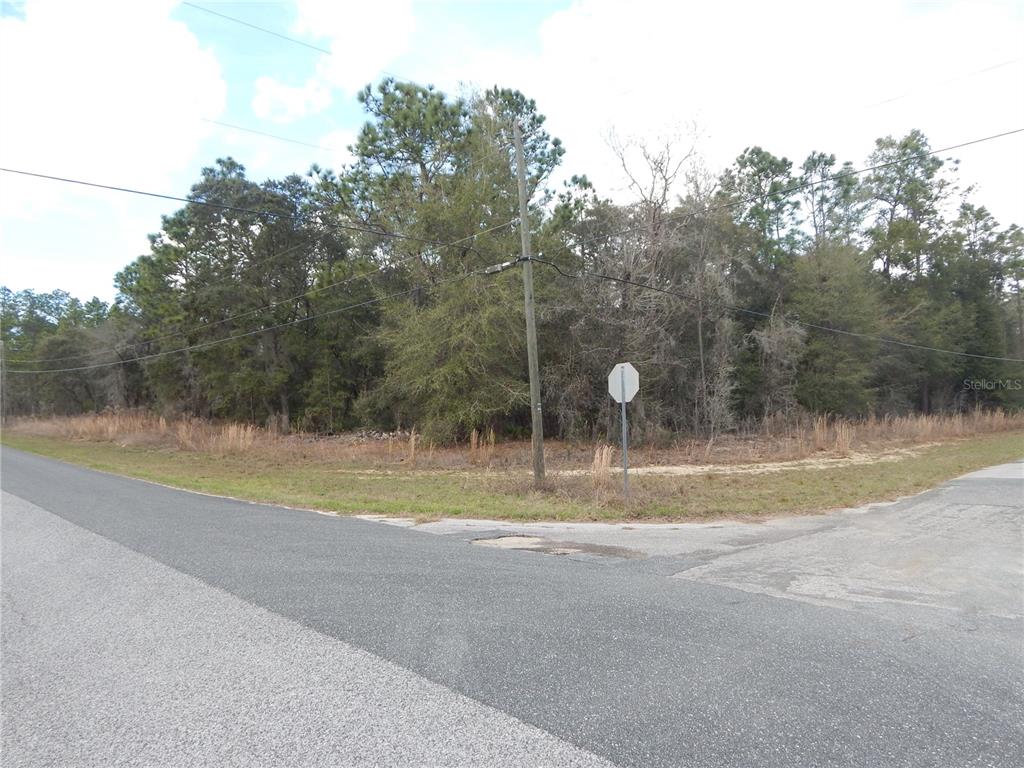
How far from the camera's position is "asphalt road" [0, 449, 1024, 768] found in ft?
9.21

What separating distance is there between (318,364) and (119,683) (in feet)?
116

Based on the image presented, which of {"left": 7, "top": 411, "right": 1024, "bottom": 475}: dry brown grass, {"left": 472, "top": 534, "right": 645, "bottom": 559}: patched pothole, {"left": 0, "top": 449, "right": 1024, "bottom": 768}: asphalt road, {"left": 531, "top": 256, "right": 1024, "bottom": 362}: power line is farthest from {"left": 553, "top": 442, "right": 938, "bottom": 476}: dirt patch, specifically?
{"left": 0, "top": 449, "right": 1024, "bottom": 768}: asphalt road

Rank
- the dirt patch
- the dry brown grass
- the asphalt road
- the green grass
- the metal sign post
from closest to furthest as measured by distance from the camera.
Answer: the asphalt road < the green grass < the metal sign post < the dirt patch < the dry brown grass

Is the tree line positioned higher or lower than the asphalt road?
higher

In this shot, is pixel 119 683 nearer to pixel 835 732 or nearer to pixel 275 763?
pixel 275 763

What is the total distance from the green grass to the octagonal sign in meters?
2.11

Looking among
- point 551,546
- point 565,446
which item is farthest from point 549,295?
point 551,546

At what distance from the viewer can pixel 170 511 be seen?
9961 millimetres

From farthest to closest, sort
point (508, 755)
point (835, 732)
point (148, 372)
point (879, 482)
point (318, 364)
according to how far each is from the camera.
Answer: point (148, 372) < point (318, 364) < point (879, 482) < point (835, 732) < point (508, 755)

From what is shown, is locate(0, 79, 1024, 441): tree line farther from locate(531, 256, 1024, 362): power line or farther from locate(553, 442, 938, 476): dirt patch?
locate(553, 442, 938, 476): dirt patch

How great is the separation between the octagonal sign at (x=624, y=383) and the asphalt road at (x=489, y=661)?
4.66 meters

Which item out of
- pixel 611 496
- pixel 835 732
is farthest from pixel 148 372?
pixel 835 732

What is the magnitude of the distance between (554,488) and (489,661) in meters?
9.56

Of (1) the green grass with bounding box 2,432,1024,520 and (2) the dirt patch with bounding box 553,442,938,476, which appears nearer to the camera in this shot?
(1) the green grass with bounding box 2,432,1024,520
